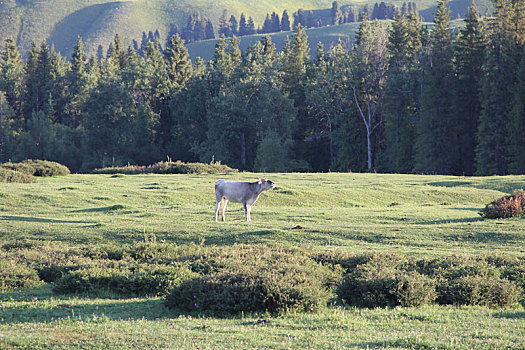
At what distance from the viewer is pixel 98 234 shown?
72.6 ft

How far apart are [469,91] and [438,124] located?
6.37m

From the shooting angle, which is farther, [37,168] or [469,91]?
[469,91]

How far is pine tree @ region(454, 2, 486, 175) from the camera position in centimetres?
7694

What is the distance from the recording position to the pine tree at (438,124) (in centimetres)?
7581

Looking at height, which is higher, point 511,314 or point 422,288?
point 422,288

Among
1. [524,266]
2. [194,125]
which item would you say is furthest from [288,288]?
[194,125]

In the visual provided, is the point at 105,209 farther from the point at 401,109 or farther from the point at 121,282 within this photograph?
the point at 401,109

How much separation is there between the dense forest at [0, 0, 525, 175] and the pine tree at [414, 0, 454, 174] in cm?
14

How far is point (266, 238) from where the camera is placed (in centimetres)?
2105

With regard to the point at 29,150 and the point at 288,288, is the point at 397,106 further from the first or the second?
the point at 288,288

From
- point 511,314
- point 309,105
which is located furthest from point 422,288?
point 309,105

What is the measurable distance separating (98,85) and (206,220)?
80.4 meters

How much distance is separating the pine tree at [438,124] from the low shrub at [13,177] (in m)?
49.2

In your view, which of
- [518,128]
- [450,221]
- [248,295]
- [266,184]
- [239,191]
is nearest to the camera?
[248,295]
